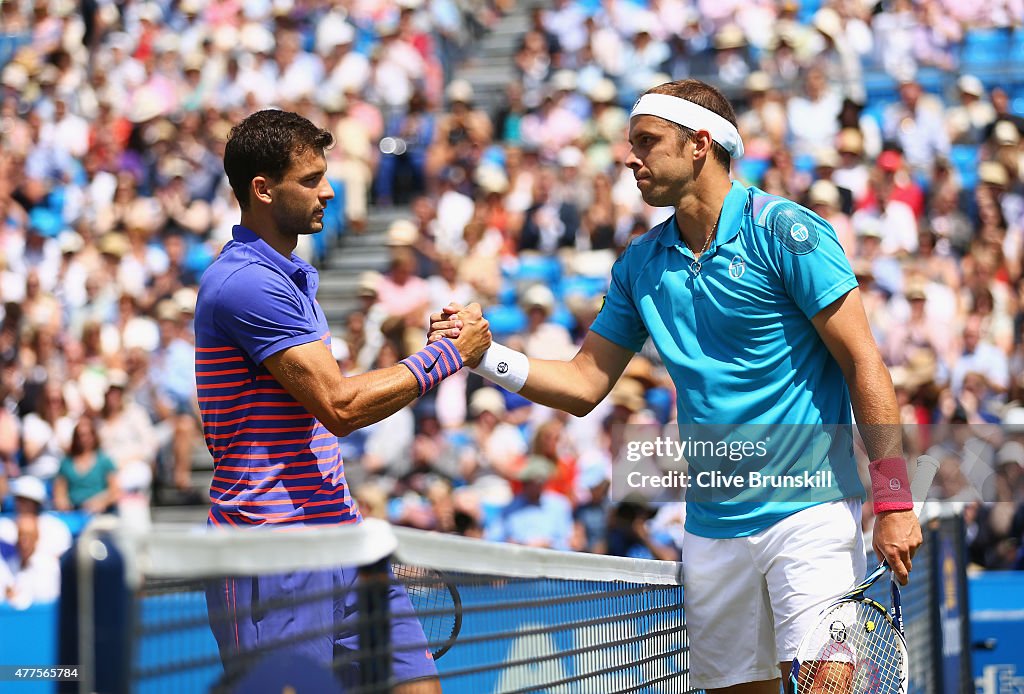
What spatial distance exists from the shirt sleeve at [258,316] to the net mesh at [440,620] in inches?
28.2

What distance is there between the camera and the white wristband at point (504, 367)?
15.5 ft

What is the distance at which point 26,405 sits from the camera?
11.7m

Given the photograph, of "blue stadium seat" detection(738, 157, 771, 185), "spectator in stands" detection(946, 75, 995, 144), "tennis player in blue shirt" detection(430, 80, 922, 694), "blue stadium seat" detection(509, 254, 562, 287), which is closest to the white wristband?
"tennis player in blue shirt" detection(430, 80, 922, 694)

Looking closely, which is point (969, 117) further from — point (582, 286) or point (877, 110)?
point (582, 286)

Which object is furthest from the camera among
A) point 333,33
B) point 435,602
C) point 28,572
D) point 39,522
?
point 333,33

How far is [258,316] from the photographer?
380 centimetres

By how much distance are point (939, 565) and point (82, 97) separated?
12.7m

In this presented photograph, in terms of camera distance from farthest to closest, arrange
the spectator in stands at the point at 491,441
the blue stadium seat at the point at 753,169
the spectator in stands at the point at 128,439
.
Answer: the blue stadium seat at the point at 753,169 < the spectator in stands at the point at 128,439 < the spectator in stands at the point at 491,441

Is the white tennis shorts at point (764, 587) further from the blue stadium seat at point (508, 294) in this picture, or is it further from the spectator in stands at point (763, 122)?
the spectator in stands at point (763, 122)

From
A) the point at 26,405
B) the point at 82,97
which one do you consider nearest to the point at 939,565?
the point at 26,405

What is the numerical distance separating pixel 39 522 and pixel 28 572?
1.10 ft

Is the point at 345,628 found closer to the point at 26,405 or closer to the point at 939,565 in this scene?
the point at 939,565

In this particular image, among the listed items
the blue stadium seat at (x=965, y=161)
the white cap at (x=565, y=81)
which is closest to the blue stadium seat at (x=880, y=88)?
the blue stadium seat at (x=965, y=161)

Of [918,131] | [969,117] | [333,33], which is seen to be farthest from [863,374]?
[333,33]
